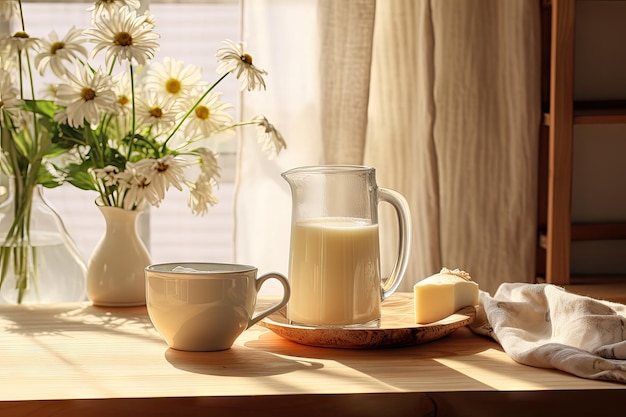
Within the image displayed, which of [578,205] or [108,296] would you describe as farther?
[578,205]

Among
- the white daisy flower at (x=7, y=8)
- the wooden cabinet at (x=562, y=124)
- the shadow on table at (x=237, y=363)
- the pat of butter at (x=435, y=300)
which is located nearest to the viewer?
the shadow on table at (x=237, y=363)

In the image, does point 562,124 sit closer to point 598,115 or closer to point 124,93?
point 598,115

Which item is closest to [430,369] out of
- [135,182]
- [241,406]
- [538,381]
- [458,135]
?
[538,381]

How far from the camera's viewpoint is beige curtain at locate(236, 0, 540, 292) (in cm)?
211

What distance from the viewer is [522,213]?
7.11ft

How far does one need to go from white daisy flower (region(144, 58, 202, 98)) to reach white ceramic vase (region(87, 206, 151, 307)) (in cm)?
21

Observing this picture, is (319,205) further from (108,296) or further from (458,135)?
(458,135)

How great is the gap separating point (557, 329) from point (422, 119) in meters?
1.09

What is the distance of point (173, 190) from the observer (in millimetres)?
2361

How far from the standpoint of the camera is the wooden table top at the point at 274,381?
867 mm

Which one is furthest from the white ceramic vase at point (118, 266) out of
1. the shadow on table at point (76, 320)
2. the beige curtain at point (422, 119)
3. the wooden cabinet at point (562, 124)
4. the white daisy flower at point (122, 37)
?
the wooden cabinet at point (562, 124)

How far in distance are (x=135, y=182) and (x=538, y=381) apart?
0.65 meters

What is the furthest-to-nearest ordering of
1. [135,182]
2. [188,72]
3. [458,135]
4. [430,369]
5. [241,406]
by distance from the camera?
1. [458,135]
2. [188,72]
3. [135,182]
4. [430,369]
5. [241,406]

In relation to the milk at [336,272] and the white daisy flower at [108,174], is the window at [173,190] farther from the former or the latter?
the milk at [336,272]
